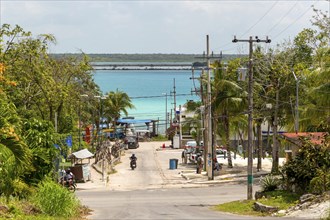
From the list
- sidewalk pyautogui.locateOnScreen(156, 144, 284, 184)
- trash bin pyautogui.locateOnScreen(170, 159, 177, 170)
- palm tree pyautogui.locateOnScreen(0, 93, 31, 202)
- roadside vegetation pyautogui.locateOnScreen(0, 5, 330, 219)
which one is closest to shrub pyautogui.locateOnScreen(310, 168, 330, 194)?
roadside vegetation pyautogui.locateOnScreen(0, 5, 330, 219)

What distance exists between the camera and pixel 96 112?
86812mm

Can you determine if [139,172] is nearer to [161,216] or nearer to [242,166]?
[242,166]

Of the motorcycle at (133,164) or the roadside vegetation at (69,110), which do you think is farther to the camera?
the motorcycle at (133,164)

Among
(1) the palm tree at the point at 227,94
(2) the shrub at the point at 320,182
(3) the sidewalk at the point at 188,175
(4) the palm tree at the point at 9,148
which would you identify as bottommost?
A: (3) the sidewalk at the point at 188,175

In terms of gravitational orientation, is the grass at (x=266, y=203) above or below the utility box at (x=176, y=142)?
below

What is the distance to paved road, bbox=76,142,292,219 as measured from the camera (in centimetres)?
2986

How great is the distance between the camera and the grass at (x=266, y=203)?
30.7m

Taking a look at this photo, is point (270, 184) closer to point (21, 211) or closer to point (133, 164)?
point (21, 211)

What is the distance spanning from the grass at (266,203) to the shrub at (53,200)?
9.32 metres

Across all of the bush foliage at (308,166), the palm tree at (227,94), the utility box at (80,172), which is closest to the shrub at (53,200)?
the bush foliage at (308,166)

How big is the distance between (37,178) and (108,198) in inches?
501

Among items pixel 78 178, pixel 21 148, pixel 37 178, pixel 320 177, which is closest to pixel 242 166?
pixel 78 178

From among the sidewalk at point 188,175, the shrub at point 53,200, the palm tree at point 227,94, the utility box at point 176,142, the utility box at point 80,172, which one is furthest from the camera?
the utility box at point 176,142

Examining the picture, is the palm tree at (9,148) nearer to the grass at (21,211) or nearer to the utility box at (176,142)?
the grass at (21,211)
